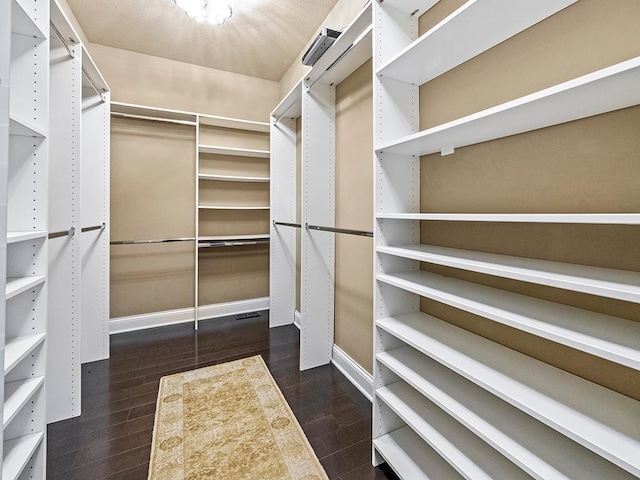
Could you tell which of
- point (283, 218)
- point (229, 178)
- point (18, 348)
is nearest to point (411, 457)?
point (18, 348)

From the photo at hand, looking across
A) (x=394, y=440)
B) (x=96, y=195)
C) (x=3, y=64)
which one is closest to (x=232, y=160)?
(x=96, y=195)

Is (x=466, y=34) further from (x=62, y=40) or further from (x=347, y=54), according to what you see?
(x=62, y=40)

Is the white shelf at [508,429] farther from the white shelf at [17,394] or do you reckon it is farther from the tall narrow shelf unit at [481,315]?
the white shelf at [17,394]

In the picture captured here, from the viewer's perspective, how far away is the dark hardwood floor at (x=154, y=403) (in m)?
1.49

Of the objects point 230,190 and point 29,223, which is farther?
point 230,190

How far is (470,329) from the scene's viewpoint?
134 centimetres

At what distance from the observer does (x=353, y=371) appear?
7.16 ft

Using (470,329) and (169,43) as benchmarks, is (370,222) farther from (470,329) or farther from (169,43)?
(169,43)

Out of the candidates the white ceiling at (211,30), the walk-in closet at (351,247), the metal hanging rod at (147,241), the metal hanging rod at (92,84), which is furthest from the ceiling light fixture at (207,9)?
the metal hanging rod at (147,241)

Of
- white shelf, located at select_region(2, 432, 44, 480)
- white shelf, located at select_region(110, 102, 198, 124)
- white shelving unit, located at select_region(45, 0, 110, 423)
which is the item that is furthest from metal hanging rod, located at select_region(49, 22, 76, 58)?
white shelf, located at select_region(2, 432, 44, 480)

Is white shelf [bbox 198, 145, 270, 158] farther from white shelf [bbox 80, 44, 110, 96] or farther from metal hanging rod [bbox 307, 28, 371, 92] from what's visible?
metal hanging rod [bbox 307, 28, 371, 92]

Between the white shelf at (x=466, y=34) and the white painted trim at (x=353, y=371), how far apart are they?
1884mm

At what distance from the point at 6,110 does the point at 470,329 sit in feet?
6.15

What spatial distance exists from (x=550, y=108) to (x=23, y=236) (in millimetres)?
1889
